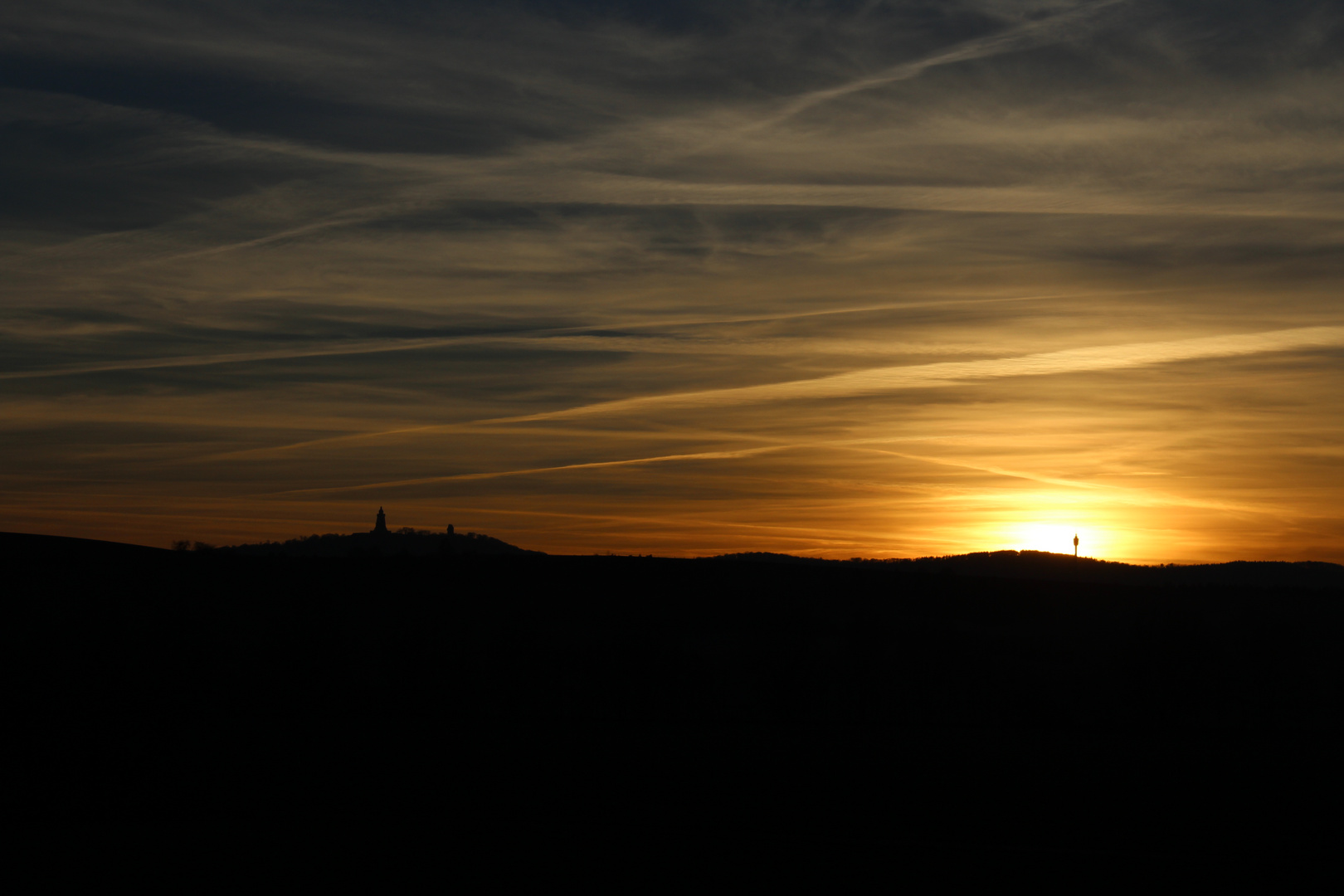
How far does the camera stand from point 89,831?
28812mm

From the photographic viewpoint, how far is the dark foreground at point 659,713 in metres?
31.9

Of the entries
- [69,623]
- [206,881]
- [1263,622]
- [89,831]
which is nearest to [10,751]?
[69,623]

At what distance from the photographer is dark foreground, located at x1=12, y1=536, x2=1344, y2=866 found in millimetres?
31938

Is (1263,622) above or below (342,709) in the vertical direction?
above

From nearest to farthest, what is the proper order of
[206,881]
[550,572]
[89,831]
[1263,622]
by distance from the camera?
[206,881]
[89,831]
[1263,622]
[550,572]

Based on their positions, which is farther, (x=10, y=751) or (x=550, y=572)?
(x=550, y=572)

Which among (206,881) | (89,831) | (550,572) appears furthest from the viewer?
(550,572)

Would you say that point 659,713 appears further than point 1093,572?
No

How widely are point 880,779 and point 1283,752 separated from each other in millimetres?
17614

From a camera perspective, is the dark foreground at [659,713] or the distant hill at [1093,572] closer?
the dark foreground at [659,713]

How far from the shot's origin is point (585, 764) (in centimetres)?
4019

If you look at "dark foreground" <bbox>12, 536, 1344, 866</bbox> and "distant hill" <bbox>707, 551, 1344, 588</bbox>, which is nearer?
"dark foreground" <bbox>12, 536, 1344, 866</bbox>

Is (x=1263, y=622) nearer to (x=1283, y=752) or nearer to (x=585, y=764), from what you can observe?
(x=1283, y=752)

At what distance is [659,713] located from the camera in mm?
60594
